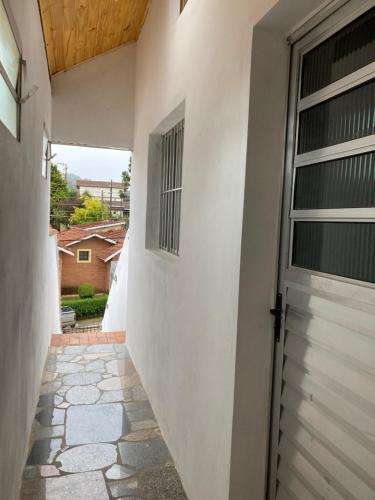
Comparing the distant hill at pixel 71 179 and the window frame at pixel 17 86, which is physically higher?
the distant hill at pixel 71 179

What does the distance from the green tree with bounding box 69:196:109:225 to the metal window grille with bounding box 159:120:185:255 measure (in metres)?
18.5

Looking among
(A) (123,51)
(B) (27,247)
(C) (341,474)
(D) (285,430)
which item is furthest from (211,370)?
(A) (123,51)

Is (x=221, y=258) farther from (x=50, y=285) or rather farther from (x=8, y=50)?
(x=50, y=285)

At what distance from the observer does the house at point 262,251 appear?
1.20 meters

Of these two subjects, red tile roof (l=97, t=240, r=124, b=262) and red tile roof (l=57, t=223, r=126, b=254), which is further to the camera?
red tile roof (l=97, t=240, r=124, b=262)

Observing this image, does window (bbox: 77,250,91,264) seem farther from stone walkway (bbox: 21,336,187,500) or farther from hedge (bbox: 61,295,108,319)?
stone walkway (bbox: 21,336,187,500)

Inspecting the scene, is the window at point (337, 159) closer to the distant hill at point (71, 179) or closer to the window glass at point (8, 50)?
the window glass at point (8, 50)

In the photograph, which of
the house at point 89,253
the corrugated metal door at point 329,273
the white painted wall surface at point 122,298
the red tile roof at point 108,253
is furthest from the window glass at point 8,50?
the red tile roof at point 108,253

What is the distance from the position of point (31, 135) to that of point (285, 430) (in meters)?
2.16

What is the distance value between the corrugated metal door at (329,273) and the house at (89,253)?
16500 mm

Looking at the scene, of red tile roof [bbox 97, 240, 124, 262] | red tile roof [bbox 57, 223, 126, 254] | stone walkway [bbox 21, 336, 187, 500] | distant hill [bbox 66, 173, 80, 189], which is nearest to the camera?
stone walkway [bbox 21, 336, 187, 500]

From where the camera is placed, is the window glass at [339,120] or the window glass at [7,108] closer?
the window glass at [339,120]

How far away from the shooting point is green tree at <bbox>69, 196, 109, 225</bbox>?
21.4 metres

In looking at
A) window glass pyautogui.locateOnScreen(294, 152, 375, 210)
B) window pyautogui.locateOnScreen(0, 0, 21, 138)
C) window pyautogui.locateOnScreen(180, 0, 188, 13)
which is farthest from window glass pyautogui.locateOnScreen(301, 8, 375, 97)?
window pyautogui.locateOnScreen(180, 0, 188, 13)
